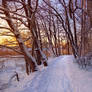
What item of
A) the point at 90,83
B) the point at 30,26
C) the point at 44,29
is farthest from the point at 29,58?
the point at 44,29

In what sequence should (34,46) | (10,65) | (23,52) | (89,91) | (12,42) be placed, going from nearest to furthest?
(89,91), (23,52), (12,42), (34,46), (10,65)

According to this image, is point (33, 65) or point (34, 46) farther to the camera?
point (34, 46)

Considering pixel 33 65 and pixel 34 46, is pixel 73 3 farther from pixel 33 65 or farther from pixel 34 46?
pixel 33 65

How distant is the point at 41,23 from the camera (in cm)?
1436

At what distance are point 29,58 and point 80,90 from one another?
387cm

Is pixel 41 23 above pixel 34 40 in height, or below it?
above

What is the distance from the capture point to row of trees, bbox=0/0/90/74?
5.77 meters

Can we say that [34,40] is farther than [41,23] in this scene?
No

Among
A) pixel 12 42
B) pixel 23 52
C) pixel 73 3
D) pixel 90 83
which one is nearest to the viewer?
pixel 90 83

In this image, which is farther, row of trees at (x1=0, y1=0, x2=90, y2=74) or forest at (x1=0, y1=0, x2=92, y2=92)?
row of trees at (x1=0, y1=0, x2=90, y2=74)

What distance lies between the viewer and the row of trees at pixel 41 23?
577 cm

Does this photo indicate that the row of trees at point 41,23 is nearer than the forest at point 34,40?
No

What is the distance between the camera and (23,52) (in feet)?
20.1

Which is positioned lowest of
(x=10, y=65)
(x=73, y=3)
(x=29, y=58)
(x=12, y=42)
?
(x=10, y=65)
